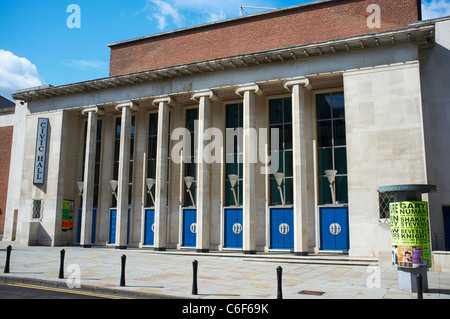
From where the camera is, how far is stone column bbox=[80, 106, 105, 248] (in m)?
28.3

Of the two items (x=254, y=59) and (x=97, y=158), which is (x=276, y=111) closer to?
(x=254, y=59)

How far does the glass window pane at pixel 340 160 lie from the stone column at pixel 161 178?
36.2 feet

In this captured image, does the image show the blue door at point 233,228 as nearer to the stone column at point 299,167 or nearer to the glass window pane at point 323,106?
the stone column at point 299,167

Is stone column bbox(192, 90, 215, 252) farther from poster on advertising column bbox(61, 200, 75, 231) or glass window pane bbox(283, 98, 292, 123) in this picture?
poster on advertising column bbox(61, 200, 75, 231)

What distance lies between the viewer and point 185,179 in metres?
27.1

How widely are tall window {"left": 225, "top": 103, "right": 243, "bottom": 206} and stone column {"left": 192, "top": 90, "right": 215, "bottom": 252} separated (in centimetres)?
140

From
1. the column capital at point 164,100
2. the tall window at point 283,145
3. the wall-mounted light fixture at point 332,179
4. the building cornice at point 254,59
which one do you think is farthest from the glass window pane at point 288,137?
the column capital at point 164,100

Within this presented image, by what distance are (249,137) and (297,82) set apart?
169 inches

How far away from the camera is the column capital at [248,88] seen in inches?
961

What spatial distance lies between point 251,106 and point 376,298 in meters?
16.0

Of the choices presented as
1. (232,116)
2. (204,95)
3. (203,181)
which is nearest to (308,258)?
(203,181)

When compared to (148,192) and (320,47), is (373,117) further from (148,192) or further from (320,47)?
(148,192)

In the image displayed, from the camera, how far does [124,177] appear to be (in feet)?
91.2
